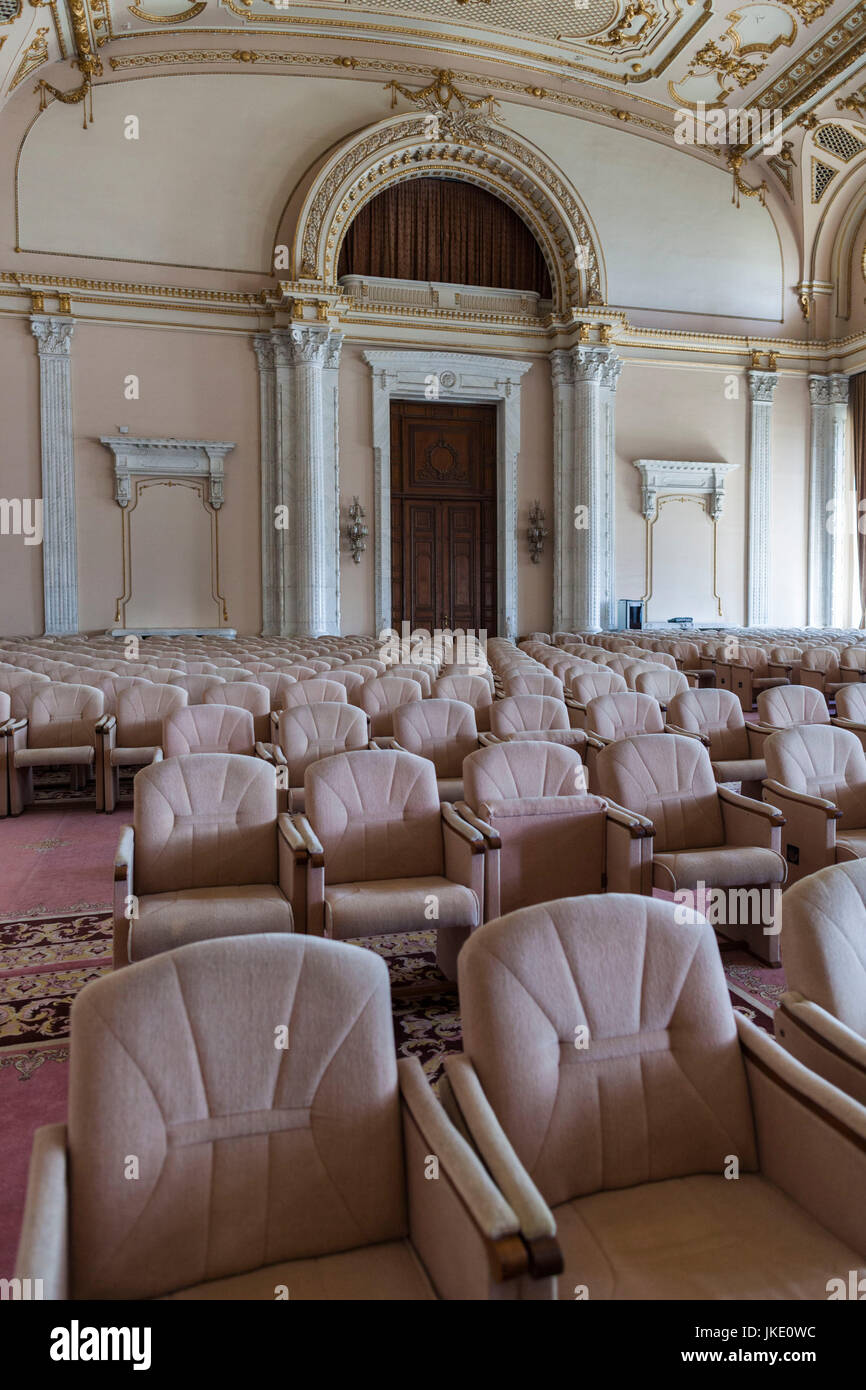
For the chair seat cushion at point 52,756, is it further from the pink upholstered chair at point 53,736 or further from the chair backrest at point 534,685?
the chair backrest at point 534,685

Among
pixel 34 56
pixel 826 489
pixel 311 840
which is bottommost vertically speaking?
pixel 311 840

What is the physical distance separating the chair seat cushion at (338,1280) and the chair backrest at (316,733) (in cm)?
363

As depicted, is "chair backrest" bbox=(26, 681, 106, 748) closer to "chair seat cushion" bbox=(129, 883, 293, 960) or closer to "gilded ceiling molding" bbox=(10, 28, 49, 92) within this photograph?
"chair seat cushion" bbox=(129, 883, 293, 960)

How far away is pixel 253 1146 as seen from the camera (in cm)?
156

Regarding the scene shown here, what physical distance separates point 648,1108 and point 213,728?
389cm

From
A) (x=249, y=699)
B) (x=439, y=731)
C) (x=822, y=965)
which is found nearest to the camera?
(x=822, y=965)

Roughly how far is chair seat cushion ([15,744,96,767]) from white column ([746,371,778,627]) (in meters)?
14.0

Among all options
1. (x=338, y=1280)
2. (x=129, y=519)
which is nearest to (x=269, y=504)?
(x=129, y=519)

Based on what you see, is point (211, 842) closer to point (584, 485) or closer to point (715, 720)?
point (715, 720)

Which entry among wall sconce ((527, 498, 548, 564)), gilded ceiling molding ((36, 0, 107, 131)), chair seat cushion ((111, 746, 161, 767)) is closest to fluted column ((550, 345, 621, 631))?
wall sconce ((527, 498, 548, 564))

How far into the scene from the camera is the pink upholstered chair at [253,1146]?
57.2 inches

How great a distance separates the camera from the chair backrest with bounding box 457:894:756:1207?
169 cm

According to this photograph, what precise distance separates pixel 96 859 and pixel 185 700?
1732 mm

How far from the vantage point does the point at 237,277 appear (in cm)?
1471
